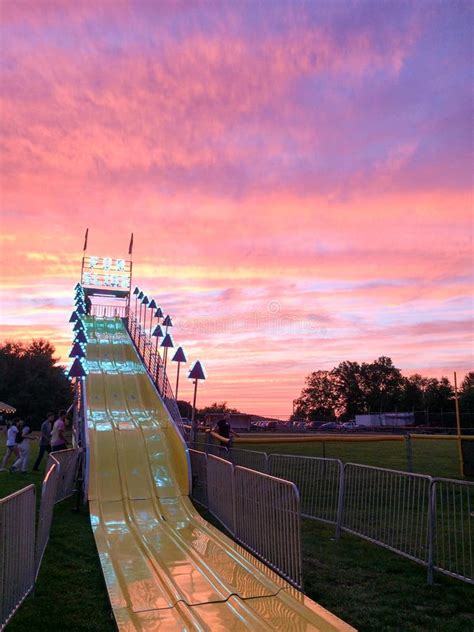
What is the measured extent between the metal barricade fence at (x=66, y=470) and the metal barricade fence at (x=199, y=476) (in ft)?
9.66

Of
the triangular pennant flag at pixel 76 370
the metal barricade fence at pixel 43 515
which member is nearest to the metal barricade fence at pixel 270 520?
the metal barricade fence at pixel 43 515

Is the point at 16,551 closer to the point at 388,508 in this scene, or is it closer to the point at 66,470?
the point at 388,508

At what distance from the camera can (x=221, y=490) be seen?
10.5 meters

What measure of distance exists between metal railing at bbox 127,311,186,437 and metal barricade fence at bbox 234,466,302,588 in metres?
7.78

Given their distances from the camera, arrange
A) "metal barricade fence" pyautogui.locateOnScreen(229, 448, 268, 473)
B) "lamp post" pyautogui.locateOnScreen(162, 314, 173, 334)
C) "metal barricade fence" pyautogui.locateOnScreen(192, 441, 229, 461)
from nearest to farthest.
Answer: "metal barricade fence" pyautogui.locateOnScreen(229, 448, 268, 473), "metal barricade fence" pyautogui.locateOnScreen(192, 441, 229, 461), "lamp post" pyautogui.locateOnScreen(162, 314, 173, 334)

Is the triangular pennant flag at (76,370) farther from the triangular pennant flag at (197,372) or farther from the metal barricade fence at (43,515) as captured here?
the metal barricade fence at (43,515)

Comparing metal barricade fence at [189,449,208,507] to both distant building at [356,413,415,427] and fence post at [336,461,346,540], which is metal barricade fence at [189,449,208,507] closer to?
fence post at [336,461,346,540]

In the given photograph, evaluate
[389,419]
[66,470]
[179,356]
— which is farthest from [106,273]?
[389,419]

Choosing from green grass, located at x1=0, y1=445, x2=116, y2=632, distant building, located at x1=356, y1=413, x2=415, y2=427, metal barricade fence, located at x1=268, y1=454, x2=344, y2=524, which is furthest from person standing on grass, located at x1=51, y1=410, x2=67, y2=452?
distant building, located at x1=356, y1=413, x2=415, y2=427

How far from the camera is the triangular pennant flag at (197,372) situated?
16859 millimetres

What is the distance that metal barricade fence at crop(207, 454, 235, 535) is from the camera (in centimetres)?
963

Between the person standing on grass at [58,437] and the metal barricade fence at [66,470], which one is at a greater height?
the person standing on grass at [58,437]

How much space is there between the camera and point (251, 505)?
835 cm

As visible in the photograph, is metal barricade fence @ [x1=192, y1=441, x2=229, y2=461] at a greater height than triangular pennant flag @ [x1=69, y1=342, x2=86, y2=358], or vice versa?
triangular pennant flag @ [x1=69, y1=342, x2=86, y2=358]
